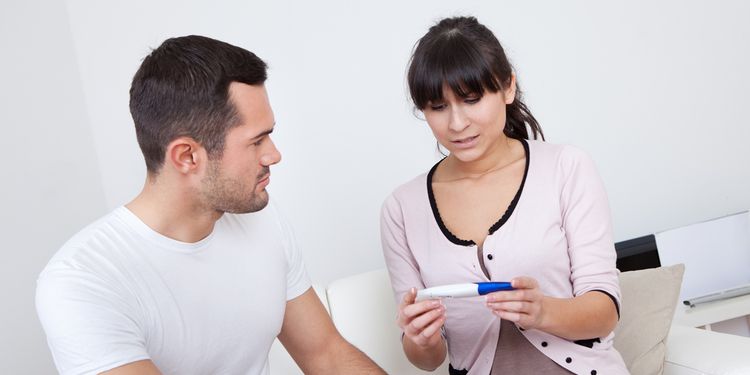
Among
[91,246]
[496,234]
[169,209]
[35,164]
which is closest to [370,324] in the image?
[496,234]

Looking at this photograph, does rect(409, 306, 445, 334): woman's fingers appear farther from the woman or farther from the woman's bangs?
the woman's bangs

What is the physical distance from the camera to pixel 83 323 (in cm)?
135

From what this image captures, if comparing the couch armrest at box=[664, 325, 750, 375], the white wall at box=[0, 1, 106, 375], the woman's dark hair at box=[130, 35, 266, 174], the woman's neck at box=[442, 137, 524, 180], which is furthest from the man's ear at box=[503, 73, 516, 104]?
the white wall at box=[0, 1, 106, 375]

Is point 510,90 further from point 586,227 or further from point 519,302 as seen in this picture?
point 519,302

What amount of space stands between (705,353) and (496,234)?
1.80ft

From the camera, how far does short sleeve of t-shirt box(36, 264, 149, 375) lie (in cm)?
134

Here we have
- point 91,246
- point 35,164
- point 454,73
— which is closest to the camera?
point 91,246

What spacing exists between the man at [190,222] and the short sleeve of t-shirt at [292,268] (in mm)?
122

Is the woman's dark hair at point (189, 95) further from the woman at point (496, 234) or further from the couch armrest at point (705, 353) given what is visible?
the couch armrest at point (705, 353)

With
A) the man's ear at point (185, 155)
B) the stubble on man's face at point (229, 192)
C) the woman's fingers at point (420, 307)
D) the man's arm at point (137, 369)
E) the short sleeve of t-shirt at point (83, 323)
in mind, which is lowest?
the woman's fingers at point (420, 307)

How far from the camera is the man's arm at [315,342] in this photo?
1.78 metres

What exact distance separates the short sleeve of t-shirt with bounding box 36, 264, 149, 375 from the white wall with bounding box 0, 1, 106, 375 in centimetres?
90

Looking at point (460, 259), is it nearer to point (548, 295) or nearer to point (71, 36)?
point (548, 295)

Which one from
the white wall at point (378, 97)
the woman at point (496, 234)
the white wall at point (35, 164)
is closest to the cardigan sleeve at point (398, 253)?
the woman at point (496, 234)
